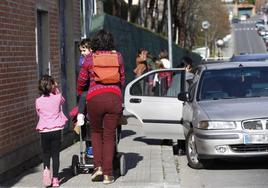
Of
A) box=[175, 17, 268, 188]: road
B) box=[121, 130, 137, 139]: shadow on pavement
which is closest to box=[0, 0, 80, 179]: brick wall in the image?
box=[175, 17, 268, 188]: road

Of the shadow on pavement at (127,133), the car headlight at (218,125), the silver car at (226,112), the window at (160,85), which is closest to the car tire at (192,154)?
the silver car at (226,112)

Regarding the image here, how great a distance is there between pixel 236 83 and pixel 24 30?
3.46 meters

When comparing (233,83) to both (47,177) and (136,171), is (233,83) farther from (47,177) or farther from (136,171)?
(47,177)

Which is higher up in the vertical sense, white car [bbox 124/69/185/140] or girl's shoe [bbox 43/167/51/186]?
white car [bbox 124/69/185/140]

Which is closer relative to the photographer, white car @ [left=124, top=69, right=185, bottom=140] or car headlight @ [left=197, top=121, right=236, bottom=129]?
car headlight @ [left=197, top=121, right=236, bottom=129]

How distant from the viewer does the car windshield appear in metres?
10.8

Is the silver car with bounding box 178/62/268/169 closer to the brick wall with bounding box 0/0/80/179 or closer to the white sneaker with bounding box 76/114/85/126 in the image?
the white sneaker with bounding box 76/114/85/126

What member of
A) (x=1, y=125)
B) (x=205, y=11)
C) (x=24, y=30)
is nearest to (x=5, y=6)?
(x=24, y=30)

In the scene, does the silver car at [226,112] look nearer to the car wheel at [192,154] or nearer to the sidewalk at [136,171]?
the car wheel at [192,154]

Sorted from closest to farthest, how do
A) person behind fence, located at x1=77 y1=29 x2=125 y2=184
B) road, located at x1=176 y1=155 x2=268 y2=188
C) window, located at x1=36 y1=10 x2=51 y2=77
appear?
1. person behind fence, located at x1=77 y1=29 x2=125 y2=184
2. road, located at x1=176 y1=155 x2=268 y2=188
3. window, located at x1=36 y1=10 x2=51 y2=77

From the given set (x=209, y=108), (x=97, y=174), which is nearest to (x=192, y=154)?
(x=209, y=108)

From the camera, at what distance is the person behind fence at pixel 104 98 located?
345 inches

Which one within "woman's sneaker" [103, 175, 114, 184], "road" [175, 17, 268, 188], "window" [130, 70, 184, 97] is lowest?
"road" [175, 17, 268, 188]

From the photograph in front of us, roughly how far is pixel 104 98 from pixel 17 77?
181 centimetres
